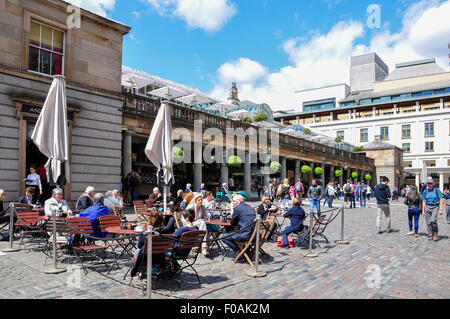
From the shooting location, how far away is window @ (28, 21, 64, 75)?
14.2 metres

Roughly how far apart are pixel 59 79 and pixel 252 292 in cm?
710

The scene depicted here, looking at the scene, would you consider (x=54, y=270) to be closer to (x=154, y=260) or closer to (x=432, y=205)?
(x=154, y=260)

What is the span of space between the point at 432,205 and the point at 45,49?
15.7 metres

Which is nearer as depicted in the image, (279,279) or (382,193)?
(279,279)

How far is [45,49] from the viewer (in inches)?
575

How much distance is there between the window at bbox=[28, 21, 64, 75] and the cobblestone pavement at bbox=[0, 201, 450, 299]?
8.69 meters

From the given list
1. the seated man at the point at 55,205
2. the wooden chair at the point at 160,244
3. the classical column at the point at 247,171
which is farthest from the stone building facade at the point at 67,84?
the classical column at the point at 247,171

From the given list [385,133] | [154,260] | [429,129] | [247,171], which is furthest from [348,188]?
[385,133]

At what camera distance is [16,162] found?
521 inches

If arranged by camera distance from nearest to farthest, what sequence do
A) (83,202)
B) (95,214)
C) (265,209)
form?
(95,214) → (83,202) → (265,209)

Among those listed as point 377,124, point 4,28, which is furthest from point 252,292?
point 377,124

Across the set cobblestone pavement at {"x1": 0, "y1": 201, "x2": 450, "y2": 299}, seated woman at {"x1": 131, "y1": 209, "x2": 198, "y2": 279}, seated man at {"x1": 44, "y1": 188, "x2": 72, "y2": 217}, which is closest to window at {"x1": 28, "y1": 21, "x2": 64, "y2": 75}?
seated man at {"x1": 44, "y1": 188, "x2": 72, "y2": 217}

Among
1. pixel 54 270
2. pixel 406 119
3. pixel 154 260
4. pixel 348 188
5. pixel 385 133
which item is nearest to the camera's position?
pixel 154 260
